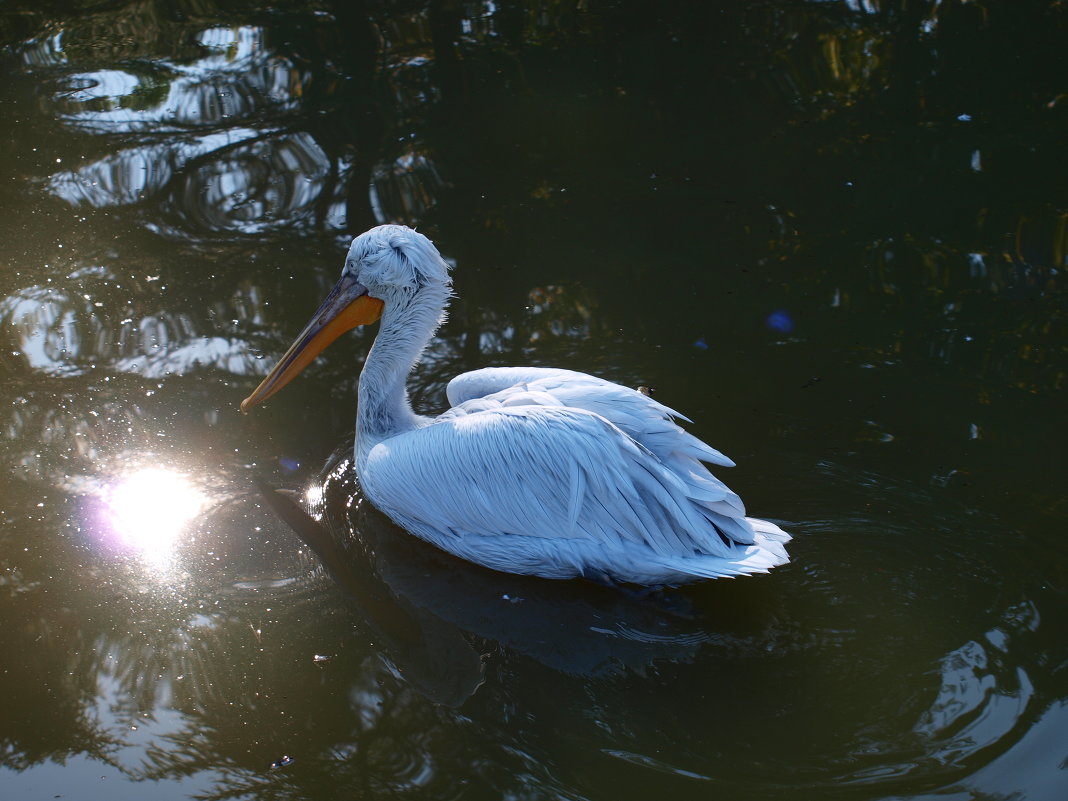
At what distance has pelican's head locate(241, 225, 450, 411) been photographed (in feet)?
12.2

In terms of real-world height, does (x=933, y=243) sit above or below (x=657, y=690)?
above

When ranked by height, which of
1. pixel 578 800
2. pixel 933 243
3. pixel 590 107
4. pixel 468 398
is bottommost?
pixel 578 800

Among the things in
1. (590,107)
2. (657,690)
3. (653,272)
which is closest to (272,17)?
(590,107)

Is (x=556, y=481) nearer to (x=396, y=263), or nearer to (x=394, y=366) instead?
(x=394, y=366)

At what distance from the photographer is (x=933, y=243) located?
4.93m

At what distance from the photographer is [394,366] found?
377 cm

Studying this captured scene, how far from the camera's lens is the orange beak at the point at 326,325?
151 inches

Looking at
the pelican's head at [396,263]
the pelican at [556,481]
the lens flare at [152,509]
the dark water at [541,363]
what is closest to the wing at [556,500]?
the pelican at [556,481]

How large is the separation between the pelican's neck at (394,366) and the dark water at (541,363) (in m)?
0.29

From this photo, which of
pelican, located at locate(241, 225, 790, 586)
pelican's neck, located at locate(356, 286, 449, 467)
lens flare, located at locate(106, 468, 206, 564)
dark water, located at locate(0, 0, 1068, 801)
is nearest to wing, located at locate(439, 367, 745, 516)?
pelican, located at locate(241, 225, 790, 586)

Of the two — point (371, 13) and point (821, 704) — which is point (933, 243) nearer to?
point (821, 704)

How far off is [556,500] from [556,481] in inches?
2.6

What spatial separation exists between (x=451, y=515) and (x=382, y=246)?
3.41 feet

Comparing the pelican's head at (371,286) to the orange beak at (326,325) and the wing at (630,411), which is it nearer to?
the orange beak at (326,325)
